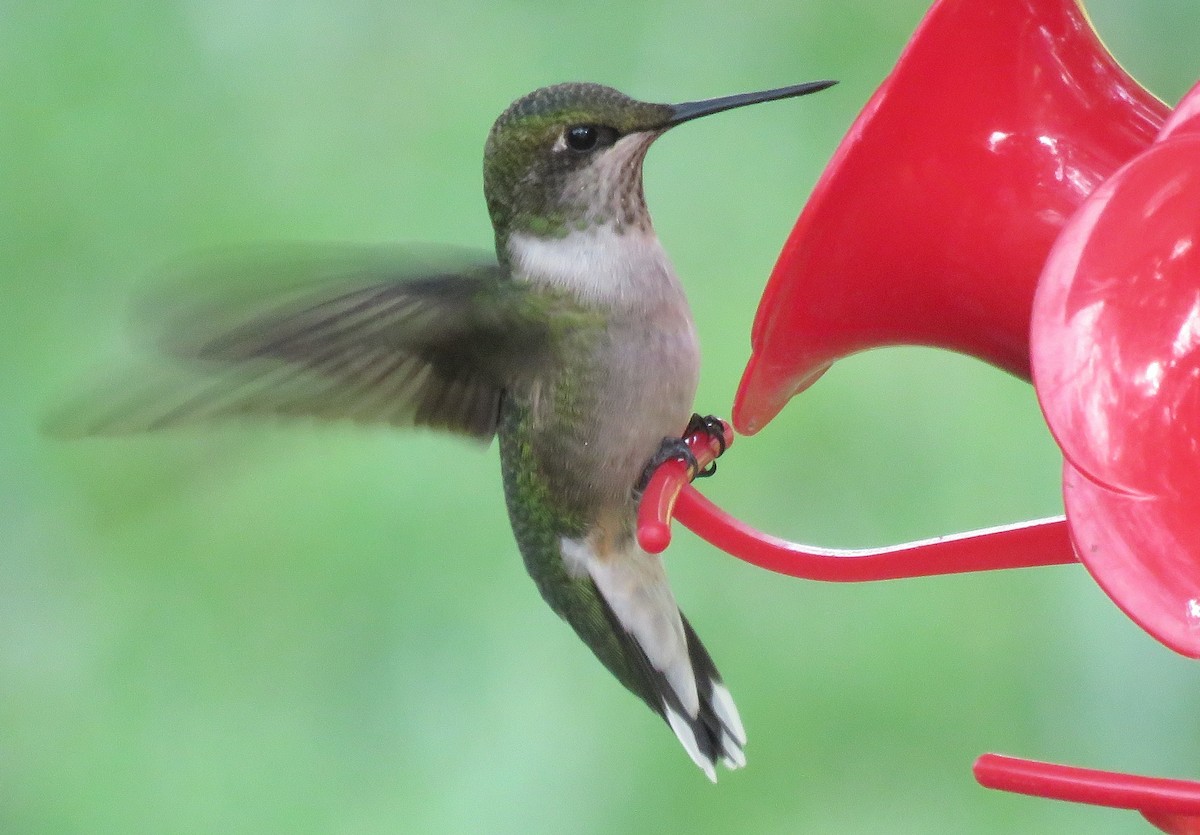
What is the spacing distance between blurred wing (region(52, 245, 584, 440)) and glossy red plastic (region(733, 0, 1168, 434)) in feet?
0.94

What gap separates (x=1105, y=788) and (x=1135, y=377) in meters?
0.26

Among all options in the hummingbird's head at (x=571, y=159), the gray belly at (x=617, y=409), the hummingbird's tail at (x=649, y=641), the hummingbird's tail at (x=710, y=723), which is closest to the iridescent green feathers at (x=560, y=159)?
the hummingbird's head at (x=571, y=159)

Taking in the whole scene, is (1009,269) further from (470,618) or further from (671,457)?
→ (470,618)

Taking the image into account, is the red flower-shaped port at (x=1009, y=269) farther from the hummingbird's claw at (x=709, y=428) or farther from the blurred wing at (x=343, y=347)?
the blurred wing at (x=343, y=347)

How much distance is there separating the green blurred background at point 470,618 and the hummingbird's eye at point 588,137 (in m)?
1.01

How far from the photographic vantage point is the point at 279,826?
260cm

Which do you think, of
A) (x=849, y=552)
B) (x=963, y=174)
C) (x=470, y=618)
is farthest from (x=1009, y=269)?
(x=470, y=618)

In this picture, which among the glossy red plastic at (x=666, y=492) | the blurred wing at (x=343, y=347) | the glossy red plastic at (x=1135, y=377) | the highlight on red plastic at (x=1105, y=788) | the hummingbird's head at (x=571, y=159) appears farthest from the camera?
the hummingbird's head at (x=571, y=159)

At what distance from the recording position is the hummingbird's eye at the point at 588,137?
56.8 inches

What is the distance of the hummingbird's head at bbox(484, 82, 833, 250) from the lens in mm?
1426

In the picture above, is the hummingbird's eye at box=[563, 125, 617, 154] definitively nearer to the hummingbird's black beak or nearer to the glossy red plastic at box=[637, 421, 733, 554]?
the hummingbird's black beak

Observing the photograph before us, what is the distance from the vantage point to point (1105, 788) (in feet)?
3.12

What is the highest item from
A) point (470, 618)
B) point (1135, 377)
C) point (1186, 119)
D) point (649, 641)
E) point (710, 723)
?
point (1186, 119)

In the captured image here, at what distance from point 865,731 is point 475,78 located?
1.45 m
